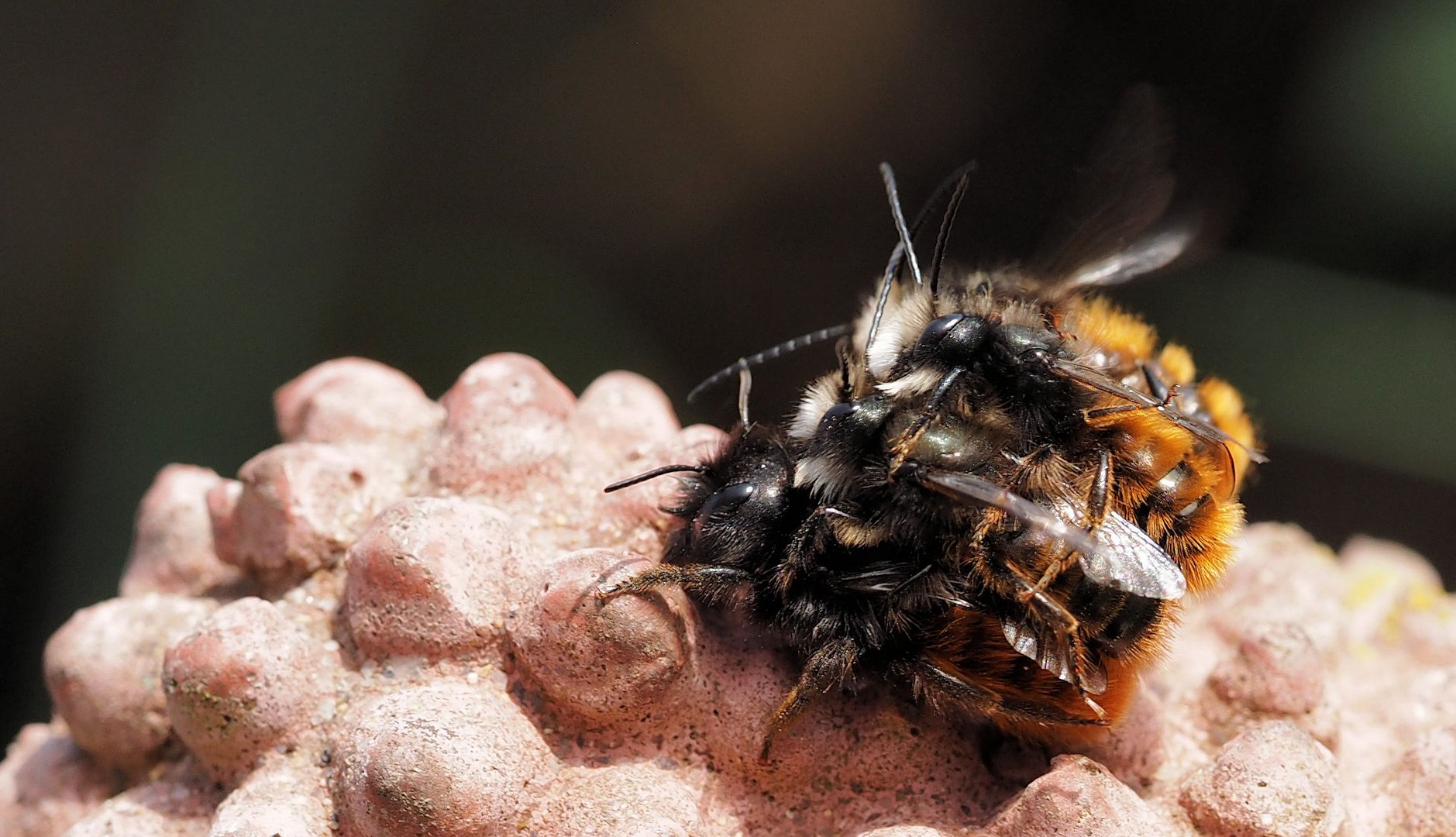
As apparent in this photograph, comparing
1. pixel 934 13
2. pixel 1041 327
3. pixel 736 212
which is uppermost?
pixel 934 13

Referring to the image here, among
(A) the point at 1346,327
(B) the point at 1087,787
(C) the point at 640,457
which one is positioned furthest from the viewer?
Answer: (A) the point at 1346,327

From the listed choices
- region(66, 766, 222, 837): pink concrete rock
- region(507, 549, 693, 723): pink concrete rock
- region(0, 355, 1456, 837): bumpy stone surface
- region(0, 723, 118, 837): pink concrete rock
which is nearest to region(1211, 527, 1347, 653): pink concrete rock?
region(0, 355, 1456, 837): bumpy stone surface

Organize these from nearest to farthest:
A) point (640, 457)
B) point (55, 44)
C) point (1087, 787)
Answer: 1. point (1087, 787)
2. point (640, 457)
3. point (55, 44)

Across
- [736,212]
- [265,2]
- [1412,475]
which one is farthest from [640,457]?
[1412,475]

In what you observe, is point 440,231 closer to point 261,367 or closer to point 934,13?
point 261,367

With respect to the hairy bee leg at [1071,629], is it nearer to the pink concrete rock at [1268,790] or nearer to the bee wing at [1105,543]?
the bee wing at [1105,543]

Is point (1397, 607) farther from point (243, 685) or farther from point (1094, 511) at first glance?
point (243, 685)

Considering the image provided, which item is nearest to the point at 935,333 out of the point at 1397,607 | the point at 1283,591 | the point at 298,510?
the point at 298,510

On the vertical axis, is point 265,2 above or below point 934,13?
below

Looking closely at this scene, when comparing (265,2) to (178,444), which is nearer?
(265,2)
